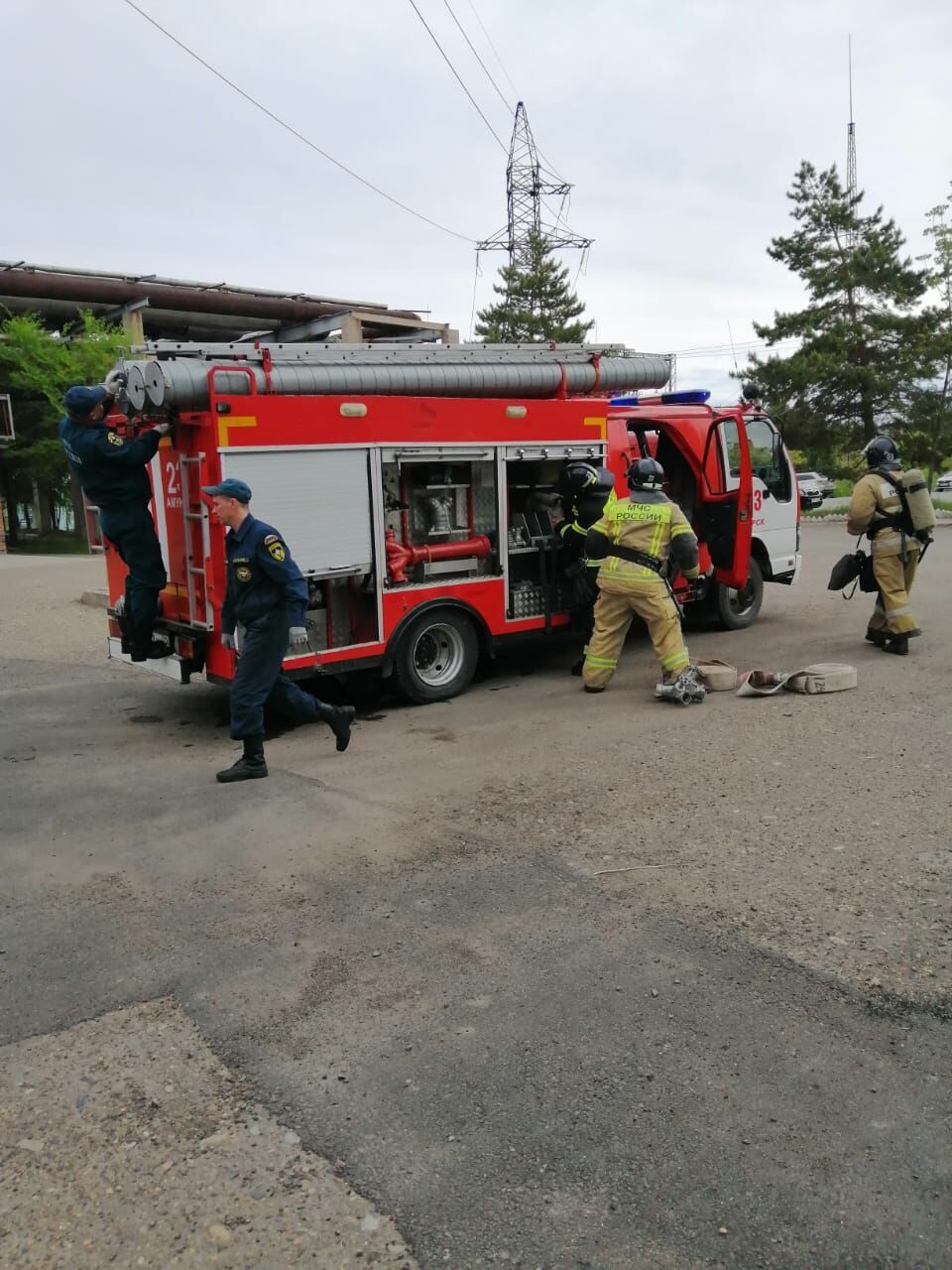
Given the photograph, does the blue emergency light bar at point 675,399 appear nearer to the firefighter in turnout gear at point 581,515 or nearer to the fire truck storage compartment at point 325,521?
the firefighter in turnout gear at point 581,515

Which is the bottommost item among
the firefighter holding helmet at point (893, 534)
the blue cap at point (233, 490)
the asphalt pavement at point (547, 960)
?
the asphalt pavement at point (547, 960)

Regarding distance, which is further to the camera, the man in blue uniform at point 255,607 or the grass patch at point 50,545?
the grass patch at point 50,545

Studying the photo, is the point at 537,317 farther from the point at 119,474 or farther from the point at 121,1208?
the point at 121,1208

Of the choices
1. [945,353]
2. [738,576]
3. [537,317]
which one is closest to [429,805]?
[738,576]

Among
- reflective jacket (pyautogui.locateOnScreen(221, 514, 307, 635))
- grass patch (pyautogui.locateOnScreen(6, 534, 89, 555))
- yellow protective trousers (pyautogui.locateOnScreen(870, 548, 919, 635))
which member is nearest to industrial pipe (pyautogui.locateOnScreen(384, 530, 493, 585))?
reflective jacket (pyautogui.locateOnScreen(221, 514, 307, 635))

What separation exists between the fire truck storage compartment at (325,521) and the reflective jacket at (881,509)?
4.43 metres

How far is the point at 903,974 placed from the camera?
358cm

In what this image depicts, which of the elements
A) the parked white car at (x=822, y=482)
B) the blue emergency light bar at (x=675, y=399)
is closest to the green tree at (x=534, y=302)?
the parked white car at (x=822, y=482)

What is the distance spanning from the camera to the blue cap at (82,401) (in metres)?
6.81

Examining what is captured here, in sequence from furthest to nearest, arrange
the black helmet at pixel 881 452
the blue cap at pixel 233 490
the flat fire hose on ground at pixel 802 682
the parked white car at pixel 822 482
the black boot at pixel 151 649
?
the parked white car at pixel 822 482
the black helmet at pixel 881 452
the flat fire hose on ground at pixel 802 682
the black boot at pixel 151 649
the blue cap at pixel 233 490

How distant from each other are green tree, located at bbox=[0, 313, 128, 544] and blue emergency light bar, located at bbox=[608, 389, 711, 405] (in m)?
17.1

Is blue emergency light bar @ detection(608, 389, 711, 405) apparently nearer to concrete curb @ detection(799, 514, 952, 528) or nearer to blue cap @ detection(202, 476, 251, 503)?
blue cap @ detection(202, 476, 251, 503)

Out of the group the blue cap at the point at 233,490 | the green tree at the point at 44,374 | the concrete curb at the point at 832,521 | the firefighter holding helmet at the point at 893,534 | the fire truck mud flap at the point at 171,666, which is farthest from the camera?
the concrete curb at the point at 832,521

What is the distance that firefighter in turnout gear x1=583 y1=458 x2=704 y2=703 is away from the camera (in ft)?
25.4
